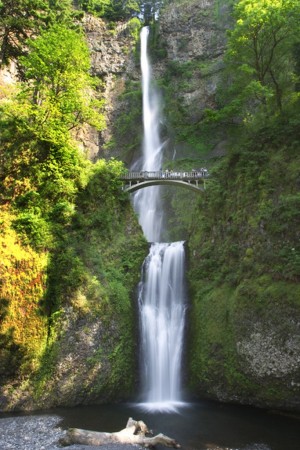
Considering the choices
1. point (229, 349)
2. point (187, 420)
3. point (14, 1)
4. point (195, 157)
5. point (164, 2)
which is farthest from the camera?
point (164, 2)

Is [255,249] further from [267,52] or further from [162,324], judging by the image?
[267,52]

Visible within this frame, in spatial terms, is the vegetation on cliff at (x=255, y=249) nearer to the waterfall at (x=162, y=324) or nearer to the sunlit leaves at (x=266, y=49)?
the sunlit leaves at (x=266, y=49)

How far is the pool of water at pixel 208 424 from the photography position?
37.0 feet

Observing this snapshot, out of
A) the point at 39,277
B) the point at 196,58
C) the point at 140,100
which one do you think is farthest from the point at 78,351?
the point at 196,58

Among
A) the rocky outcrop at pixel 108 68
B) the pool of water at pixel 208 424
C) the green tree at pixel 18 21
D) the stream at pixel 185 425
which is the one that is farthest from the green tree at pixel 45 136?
the rocky outcrop at pixel 108 68

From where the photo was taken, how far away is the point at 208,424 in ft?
42.4

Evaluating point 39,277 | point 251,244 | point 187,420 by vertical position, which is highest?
point 251,244

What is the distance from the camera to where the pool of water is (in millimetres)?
11266

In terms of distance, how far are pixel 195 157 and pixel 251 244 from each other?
2099 centimetres

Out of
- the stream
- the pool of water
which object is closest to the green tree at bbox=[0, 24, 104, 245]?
the stream

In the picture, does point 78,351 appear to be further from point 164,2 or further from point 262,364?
point 164,2

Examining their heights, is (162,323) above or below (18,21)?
below

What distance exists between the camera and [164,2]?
5131 cm

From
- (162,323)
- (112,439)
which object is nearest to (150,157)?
(162,323)
